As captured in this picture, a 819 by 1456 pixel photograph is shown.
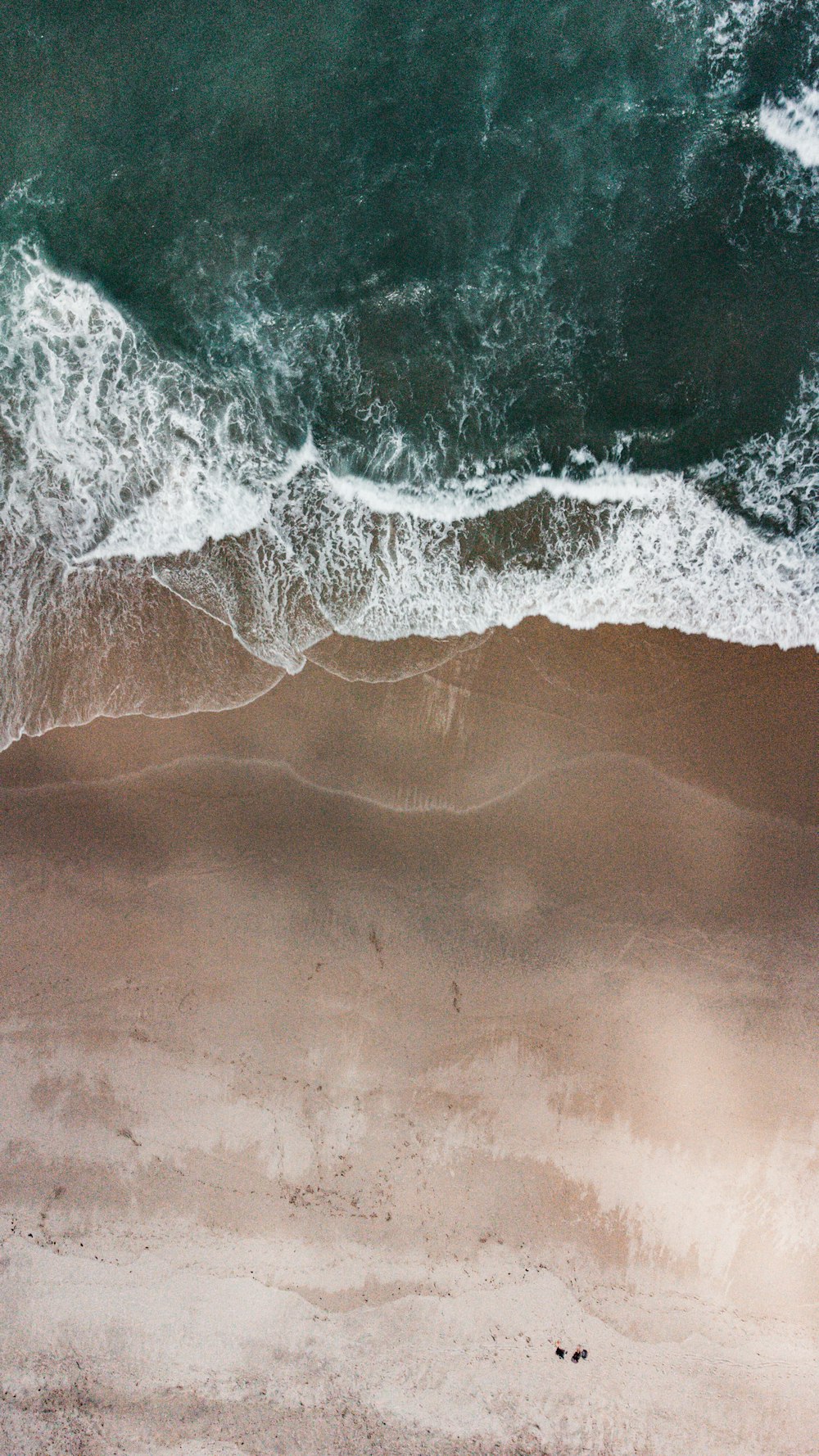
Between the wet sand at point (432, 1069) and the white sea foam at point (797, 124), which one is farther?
the white sea foam at point (797, 124)

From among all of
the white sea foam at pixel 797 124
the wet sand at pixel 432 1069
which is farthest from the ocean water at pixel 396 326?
the wet sand at pixel 432 1069

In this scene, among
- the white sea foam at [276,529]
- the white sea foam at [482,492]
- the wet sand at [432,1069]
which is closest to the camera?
the wet sand at [432,1069]

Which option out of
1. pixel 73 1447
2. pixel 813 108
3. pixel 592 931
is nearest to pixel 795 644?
pixel 592 931

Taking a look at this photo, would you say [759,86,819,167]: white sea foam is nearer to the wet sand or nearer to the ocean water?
the ocean water

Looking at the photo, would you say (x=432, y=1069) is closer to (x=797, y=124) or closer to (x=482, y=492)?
(x=482, y=492)

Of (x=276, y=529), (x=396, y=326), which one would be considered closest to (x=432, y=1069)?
(x=276, y=529)

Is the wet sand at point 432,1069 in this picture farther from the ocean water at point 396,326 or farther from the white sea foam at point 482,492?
the white sea foam at point 482,492

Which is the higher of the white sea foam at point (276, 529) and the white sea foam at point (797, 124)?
the white sea foam at point (797, 124)
